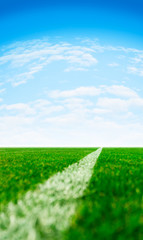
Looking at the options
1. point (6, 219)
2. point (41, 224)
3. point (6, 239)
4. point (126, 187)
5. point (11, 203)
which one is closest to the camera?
point (6, 239)

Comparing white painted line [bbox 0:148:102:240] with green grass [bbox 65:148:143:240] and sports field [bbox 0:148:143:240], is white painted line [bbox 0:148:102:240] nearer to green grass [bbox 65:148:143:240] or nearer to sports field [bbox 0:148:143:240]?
sports field [bbox 0:148:143:240]

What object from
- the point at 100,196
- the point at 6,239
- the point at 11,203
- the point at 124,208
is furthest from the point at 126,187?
the point at 6,239

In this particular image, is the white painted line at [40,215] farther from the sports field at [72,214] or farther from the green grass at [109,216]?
the green grass at [109,216]

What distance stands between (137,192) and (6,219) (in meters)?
1.76

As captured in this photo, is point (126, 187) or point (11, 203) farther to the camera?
point (126, 187)

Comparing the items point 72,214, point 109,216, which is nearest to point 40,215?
point 72,214

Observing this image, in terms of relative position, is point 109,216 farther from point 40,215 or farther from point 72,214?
point 40,215

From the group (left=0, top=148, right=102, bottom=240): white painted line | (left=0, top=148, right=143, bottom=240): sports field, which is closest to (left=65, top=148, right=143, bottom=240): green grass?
(left=0, top=148, right=143, bottom=240): sports field

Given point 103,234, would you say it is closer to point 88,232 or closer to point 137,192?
point 88,232

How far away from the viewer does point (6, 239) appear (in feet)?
4.80

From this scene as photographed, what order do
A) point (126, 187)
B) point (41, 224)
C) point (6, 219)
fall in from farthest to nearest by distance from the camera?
point (126, 187) → point (6, 219) → point (41, 224)

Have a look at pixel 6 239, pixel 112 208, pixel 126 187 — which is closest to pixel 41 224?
pixel 6 239

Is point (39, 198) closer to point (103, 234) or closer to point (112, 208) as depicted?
point (112, 208)

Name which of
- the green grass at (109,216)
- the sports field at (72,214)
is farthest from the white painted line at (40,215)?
the green grass at (109,216)
